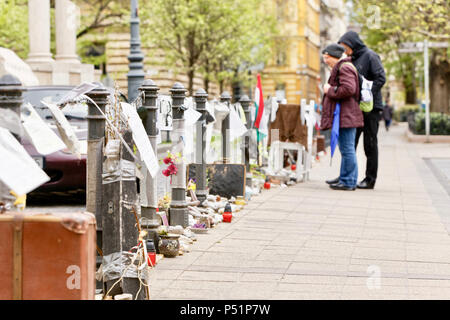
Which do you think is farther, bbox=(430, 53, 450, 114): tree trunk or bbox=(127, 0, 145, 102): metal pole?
bbox=(430, 53, 450, 114): tree trunk

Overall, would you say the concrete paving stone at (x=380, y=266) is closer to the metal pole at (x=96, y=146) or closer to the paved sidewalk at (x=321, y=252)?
the paved sidewalk at (x=321, y=252)

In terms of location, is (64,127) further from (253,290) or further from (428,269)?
(428,269)

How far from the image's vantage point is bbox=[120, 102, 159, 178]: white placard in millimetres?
5442

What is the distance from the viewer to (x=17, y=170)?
13.4 ft

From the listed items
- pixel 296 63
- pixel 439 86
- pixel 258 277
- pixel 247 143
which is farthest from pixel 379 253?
pixel 296 63

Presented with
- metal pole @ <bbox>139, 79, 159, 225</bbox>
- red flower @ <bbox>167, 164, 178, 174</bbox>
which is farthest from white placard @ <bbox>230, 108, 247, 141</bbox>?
metal pole @ <bbox>139, 79, 159, 225</bbox>

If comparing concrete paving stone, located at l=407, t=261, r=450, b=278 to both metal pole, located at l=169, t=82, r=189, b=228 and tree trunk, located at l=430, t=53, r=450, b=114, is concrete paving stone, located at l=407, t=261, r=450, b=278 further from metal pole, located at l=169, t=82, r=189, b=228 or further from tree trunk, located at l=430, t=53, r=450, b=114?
tree trunk, located at l=430, t=53, r=450, b=114

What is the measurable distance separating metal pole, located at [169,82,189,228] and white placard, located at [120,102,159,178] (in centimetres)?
261

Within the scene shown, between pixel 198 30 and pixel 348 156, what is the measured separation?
22.4m

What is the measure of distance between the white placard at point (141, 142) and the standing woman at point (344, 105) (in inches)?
267

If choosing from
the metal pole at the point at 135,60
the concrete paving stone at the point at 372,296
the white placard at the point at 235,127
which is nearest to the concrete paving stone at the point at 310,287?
the concrete paving stone at the point at 372,296

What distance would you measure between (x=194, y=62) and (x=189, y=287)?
2951cm

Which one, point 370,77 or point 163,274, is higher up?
point 370,77

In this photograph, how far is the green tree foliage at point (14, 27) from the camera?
98.6ft
